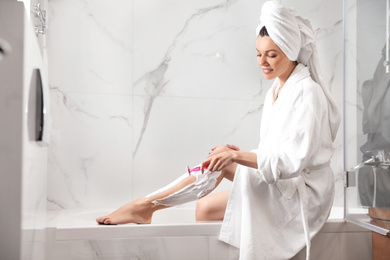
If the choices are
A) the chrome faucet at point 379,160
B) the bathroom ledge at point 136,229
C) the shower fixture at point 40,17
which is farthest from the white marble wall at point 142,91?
the chrome faucet at point 379,160

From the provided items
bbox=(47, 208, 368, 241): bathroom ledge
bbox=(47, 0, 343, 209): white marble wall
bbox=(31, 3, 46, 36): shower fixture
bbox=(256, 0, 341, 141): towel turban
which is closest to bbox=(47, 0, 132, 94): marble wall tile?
bbox=(47, 0, 343, 209): white marble wall

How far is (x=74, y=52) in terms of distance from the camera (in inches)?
99.3

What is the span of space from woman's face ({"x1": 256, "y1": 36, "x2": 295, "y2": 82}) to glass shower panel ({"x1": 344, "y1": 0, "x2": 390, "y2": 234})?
0.31 meters

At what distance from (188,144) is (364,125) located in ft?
3.38

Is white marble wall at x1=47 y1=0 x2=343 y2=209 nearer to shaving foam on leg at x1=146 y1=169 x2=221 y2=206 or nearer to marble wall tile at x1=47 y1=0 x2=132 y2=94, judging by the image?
marble wall tile at x1=47 y1=0 x2=132 y2=94

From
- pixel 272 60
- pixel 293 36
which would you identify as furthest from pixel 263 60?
pixel 293 36

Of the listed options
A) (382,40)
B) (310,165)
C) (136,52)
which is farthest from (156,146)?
(382,40)

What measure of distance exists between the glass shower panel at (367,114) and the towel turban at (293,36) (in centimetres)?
16

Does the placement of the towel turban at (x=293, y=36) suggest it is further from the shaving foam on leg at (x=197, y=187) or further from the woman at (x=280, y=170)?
the shaving foam on leg at (x=197, y=187)

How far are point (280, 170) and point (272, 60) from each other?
503 mm

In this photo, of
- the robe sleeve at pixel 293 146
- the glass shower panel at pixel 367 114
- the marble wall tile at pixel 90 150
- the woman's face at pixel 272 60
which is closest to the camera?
the robe sleeve at pixel 293 146

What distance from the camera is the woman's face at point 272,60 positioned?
76.3 inches

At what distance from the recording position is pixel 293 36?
74.3 inches

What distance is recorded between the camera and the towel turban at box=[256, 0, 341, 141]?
1.88 m
